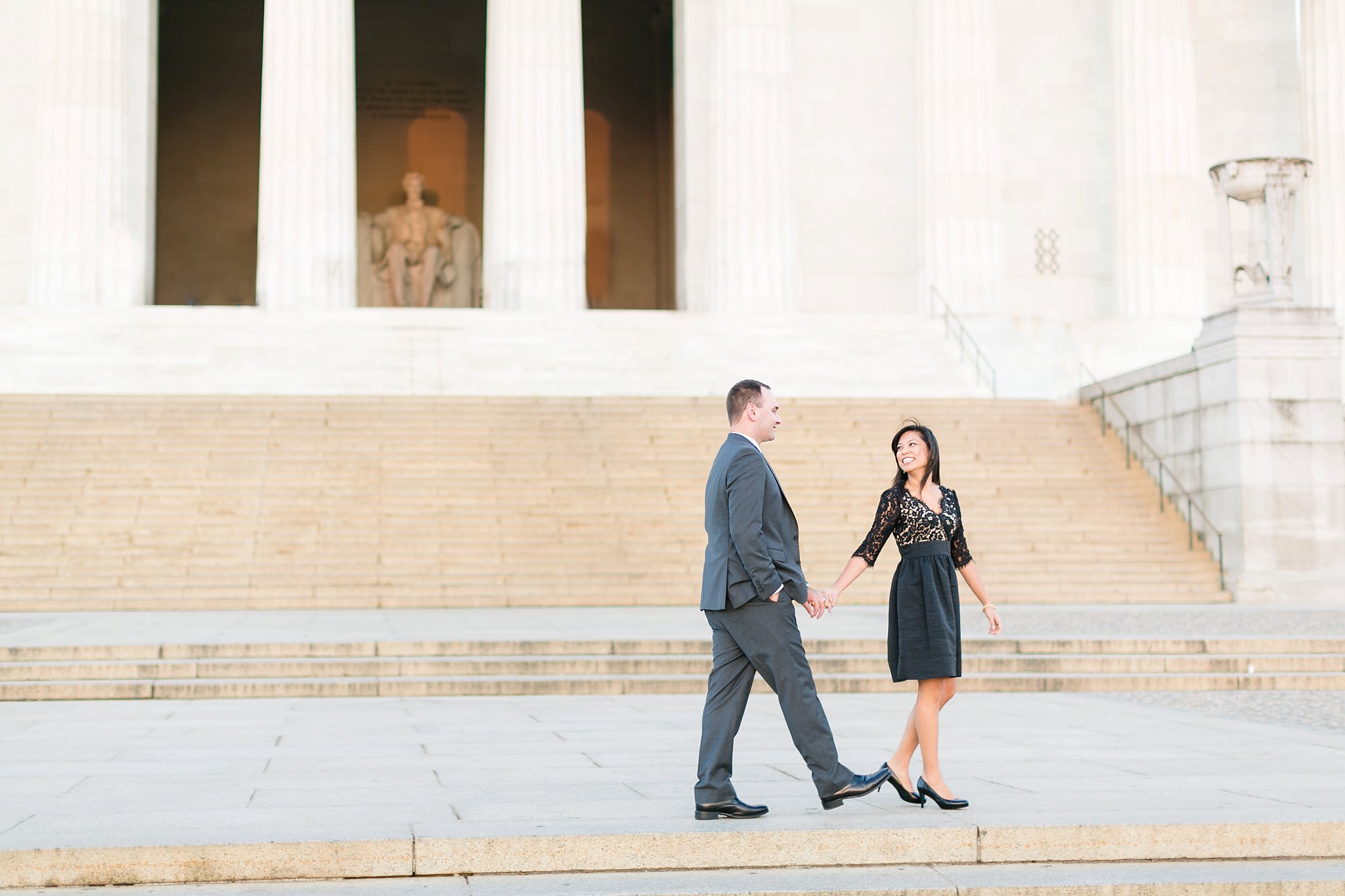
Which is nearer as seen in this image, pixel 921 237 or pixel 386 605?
pixel 386 605

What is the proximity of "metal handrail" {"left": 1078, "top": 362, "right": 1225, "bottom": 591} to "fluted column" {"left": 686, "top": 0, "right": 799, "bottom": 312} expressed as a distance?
8808 mm

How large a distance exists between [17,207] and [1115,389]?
24.2 metres

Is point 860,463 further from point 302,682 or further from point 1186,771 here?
point 1186,771

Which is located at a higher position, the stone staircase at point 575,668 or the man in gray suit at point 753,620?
the man in gray suit at point 753,620

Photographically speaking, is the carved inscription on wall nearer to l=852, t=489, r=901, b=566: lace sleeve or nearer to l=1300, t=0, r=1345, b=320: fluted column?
l=1300, t=0, r=1345, b=320: fluted column

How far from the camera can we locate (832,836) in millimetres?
6566

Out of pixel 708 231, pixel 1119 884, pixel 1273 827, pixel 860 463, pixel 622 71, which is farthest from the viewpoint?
pixel 622 71

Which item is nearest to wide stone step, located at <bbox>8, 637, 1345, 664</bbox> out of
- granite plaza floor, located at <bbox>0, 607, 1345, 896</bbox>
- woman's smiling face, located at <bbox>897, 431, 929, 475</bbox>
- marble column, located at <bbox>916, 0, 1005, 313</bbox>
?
granite plaza floor, located at <bbox>0, 607, 1345, 896</bbox>

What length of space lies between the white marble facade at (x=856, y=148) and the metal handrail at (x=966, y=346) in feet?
4.16

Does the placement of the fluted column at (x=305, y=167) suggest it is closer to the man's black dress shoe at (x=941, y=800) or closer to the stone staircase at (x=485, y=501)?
the stone staircase at (x=485, y=501)

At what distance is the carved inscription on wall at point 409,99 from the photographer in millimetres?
47500

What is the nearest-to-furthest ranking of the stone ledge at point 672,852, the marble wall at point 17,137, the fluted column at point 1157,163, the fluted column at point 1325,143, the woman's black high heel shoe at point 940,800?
the stone ledge at point 672,852 < the woman's black high heel shoe at point 940,800 < the marble wall at point 17,137 < the fluted column at point 1157,163 < the fluted column at point 1325,143

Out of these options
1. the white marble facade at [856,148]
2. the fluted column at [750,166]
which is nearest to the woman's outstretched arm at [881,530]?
the white marble facade at [856,148]

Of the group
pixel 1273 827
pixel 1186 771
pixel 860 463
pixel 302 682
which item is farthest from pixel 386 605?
pixel 1273 827
